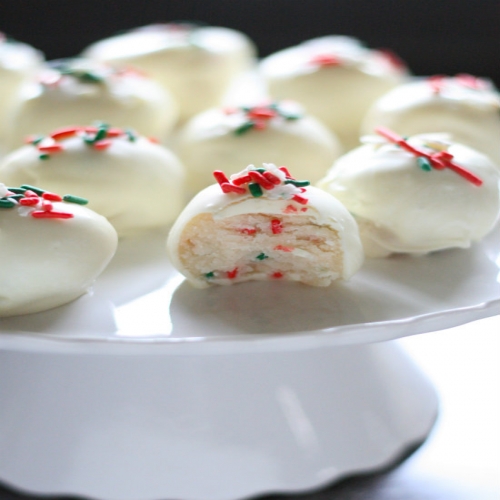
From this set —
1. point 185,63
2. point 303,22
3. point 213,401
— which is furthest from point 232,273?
point 303,22

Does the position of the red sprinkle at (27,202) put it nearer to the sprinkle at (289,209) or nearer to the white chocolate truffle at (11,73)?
the sprinkle at (289,209)

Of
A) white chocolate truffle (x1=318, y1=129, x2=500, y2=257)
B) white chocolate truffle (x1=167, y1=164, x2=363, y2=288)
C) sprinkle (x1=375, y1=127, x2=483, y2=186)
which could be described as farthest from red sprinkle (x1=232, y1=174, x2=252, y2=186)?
sprinkle (x1=375, y1=127, x2=483, y2=186)

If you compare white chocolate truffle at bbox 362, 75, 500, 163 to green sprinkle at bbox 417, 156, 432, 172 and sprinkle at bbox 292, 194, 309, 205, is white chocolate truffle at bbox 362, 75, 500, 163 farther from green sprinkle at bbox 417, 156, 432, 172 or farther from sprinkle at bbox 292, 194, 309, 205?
sprinkle at bbox 292, 194, 309, 205

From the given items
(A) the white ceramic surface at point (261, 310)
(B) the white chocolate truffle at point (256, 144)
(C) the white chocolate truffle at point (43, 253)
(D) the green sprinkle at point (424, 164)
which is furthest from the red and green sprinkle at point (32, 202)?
(D) the green sprinkle at point (424, 164)

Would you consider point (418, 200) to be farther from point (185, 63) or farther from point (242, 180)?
point (185, 63)

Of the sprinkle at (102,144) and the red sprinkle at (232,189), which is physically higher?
the red sprinkle at (232,189)
